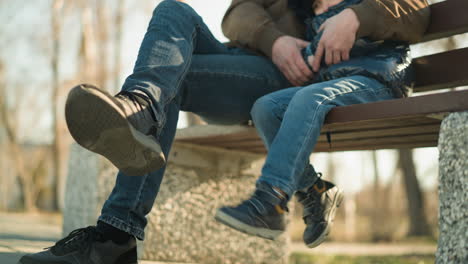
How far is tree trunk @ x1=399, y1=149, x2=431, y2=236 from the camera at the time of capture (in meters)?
9.53

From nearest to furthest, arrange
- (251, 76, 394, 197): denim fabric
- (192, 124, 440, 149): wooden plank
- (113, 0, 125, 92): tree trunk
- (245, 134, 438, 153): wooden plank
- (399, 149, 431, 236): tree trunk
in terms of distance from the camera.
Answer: (251, 76, 394, 197): denim fabric < (192, 124, 440, 149): wooden plank < (245, 134, 438, 153): wooden plank < (399, 149, 431, 236): tree trunk < (113, 0, 125, 92): tree trunk

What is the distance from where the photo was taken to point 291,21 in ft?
6.91

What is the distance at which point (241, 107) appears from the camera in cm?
188

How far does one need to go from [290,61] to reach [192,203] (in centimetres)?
123

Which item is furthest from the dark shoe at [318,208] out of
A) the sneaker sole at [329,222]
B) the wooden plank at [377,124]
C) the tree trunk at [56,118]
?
the tree trunk at [56,118]

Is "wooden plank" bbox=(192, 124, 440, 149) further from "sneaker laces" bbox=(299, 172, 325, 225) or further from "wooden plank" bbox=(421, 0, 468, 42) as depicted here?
"wooden plank" bbox=(421, 0, 468, 42)

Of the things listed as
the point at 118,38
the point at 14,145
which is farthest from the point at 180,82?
the point at 14,145

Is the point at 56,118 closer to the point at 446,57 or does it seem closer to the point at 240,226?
the point at 446,57

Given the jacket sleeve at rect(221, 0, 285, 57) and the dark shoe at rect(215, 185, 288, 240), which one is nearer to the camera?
the dark shoe at rect(215, 185, 288, 240)

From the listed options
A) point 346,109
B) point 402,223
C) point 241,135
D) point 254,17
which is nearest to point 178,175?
point 241,135

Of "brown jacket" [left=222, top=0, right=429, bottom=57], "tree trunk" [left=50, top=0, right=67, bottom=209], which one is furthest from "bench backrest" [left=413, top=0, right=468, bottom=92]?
"tree trunk" [left=50, top=0, right=67, bottom=209]

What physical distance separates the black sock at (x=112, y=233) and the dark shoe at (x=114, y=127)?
27 cm

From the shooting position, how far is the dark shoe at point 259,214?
126 centimetres

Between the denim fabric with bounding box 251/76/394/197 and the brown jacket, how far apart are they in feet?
0.68
